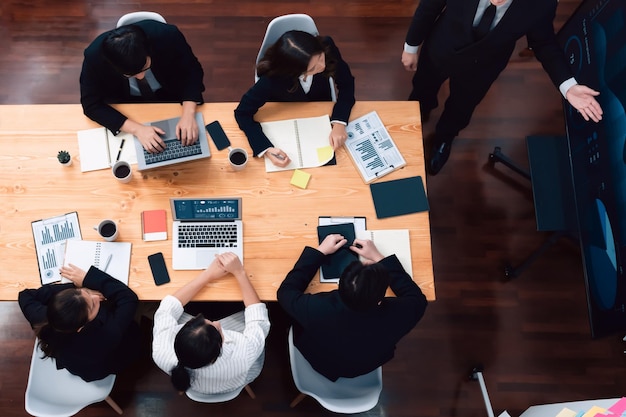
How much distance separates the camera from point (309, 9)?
3.62 m

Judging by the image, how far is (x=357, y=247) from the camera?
85.9 inches

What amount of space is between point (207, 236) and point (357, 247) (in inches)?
26.5

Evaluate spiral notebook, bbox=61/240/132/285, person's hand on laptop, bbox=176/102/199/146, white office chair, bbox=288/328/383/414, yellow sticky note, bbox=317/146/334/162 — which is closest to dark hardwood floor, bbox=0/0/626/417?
white office chair, bbox=288/328/383/414

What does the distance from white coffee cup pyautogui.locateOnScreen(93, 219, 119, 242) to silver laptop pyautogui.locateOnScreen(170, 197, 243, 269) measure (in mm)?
252

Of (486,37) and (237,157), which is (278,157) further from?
(486,37)

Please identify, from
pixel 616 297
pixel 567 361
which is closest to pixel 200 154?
pixel 616 297

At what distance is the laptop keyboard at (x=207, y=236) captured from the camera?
2.21 metres

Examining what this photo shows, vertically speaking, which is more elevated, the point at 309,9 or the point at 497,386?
the point at 309,9

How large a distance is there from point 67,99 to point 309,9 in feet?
5.97

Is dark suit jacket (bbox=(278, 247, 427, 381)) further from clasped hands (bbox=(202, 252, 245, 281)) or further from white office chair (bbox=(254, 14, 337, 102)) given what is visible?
white office chair (bbox=(254, 14, 337, 102))

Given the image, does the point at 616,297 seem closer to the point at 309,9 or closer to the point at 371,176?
the point at 371,176

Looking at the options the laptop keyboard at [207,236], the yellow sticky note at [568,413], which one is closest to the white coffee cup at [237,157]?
the laptop keyboard at [207,236]

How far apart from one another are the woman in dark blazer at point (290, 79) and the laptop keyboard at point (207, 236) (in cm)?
39

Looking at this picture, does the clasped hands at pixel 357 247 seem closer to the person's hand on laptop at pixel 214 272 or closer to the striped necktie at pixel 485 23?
the person's hand on laptop at pixel 214 272
